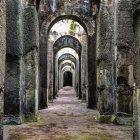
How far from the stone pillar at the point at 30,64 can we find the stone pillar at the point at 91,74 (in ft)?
16.0

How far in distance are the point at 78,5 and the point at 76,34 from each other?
4.26 meters

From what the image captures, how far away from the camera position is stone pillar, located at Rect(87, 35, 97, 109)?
46.7 feet

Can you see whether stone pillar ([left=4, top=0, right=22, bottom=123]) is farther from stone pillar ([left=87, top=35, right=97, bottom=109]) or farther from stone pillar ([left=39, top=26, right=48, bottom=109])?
stone pillar ([left=87, top=35, right=97, bottom=109])

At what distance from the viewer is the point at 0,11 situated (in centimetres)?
482

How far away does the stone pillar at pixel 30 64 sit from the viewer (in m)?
9.52

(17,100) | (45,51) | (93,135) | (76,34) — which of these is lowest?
(93,135)

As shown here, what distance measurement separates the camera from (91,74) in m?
14.5

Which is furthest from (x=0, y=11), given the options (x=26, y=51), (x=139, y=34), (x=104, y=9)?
Answer: (x=104, y=9)

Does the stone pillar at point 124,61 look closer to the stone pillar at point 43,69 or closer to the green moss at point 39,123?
the green moss at point 39,123

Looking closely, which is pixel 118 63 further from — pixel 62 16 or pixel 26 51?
pixel 62 16

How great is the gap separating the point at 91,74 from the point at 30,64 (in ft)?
17.3

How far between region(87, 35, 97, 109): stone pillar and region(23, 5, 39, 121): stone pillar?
487 centimetres

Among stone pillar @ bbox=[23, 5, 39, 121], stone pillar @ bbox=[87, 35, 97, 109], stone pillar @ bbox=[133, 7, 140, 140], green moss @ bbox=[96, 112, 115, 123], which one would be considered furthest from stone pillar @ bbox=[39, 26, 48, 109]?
stone pillar @ bbox=[133, 7, 140, 140]

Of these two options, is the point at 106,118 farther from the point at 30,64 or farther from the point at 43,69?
the point at 43,69
